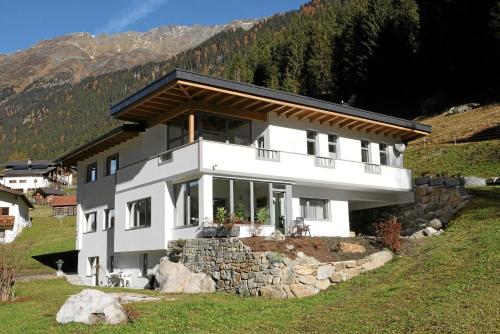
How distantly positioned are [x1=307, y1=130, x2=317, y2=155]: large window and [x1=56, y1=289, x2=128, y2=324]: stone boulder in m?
16.1

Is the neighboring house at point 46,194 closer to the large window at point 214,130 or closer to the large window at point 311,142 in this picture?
the large window at point 214,130

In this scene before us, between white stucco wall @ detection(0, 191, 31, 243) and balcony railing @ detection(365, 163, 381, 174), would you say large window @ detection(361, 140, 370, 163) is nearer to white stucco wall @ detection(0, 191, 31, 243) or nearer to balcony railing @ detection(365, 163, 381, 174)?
balcony railing @ detection(365, 163, 381, 174)

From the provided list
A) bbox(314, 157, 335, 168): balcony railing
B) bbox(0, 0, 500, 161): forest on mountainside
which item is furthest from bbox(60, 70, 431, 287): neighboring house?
bbox(0, 0, 500, 161): forest on mountainside

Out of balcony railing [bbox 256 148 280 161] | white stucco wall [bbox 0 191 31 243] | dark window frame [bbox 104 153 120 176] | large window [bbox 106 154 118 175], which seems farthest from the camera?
white stucco wall [bbox 0 191 31 243]

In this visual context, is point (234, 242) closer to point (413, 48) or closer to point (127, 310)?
point (127, 310)

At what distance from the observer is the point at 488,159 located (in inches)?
1529

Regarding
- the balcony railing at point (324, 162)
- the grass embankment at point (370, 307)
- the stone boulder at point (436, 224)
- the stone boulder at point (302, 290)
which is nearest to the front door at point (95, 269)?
the grass embankment at point (370, 307)

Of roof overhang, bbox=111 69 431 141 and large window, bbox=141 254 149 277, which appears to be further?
large window, bbox=141 254 149 277

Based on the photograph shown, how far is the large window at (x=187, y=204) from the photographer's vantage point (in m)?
24.2

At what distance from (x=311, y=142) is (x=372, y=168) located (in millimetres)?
3977

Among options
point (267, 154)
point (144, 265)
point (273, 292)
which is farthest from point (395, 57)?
point (273, 292)

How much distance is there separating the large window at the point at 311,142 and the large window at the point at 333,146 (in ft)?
4.10

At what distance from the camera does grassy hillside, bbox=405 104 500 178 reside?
1511 inches

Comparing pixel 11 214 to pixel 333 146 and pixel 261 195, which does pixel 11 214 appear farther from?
pixel 261 195
